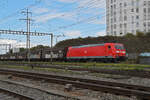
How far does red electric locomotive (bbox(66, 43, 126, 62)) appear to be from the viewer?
1006 inches

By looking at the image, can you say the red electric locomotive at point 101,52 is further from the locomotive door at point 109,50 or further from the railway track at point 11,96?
the railway track at point 11,96

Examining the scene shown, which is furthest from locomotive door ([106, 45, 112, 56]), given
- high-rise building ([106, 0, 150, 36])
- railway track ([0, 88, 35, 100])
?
high-rise building ([106, 0, 150, 36])

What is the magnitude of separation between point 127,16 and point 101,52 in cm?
4639

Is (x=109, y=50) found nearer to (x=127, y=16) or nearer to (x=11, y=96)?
(x=11, y=96)

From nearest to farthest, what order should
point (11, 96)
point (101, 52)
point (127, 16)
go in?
1. point (11, 96)
2. point (101, 52)
3. point (127, 16)

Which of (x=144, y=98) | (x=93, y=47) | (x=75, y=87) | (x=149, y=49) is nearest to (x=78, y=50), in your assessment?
(x=93, y=47)

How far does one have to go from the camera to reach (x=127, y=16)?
6831 cm

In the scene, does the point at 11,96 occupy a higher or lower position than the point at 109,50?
lower

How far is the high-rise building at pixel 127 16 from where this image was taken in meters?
64.5

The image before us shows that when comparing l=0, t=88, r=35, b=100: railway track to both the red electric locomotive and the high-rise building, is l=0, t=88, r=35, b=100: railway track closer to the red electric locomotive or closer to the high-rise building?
the red electric locomotive

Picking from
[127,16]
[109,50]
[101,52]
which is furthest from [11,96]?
[127,16]

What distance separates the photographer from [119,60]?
26453 mm

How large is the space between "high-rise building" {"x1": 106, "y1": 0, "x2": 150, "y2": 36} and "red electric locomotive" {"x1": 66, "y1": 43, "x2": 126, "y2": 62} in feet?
125

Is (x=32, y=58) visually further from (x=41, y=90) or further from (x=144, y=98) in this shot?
(x=144, y=98)
